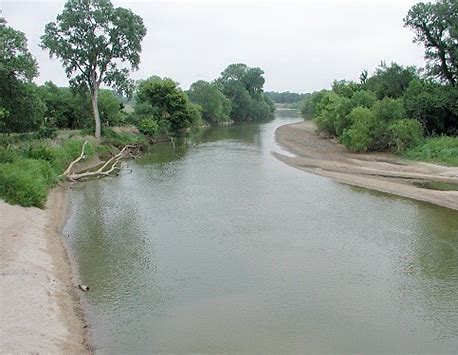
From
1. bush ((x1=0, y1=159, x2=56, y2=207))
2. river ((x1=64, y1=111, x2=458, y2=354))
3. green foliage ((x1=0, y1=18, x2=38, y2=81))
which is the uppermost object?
green foliage ((x1=0, y1=18, x2=38, y2=81))

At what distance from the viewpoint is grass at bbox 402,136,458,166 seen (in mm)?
34847

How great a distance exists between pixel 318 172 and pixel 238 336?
2475cm

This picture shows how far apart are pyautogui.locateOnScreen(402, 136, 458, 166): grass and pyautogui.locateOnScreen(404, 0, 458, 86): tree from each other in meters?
8.97

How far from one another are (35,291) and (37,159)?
59.8 feet

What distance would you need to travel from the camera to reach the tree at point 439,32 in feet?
137

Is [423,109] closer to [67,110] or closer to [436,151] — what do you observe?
[436,151]

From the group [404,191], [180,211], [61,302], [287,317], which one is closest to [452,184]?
[404,191]

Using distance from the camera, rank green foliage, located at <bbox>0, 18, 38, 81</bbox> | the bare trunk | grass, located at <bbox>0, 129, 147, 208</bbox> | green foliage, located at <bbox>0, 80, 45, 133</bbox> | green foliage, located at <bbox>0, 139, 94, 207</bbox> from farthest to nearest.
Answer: the bare trunk < green foliage, located at <bbox>0, 80, 45, 133</bbox> < green foliage, located at <bbox>0, 18, 38, 81</bbox> < grass, located at <bbox>0, 129, 147, 208</bbox> < green foliage, located at <bbox>0, 139, 94, 207</bbox>

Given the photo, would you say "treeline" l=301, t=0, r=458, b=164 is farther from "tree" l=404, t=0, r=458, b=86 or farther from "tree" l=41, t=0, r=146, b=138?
"tree" l=41, t=0, r=146, b=138

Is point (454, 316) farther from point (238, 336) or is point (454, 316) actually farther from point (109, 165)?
point (109, 165)

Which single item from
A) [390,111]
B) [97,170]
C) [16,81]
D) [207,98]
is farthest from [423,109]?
[207,98]

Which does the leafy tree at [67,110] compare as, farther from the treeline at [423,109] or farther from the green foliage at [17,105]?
the treeline at [423,109]

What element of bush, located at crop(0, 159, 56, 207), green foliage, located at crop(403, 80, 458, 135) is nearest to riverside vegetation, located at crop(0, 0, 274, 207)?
bush, located at crop(0, 159, 56, 207)

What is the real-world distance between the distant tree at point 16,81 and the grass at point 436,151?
28.7 meters
